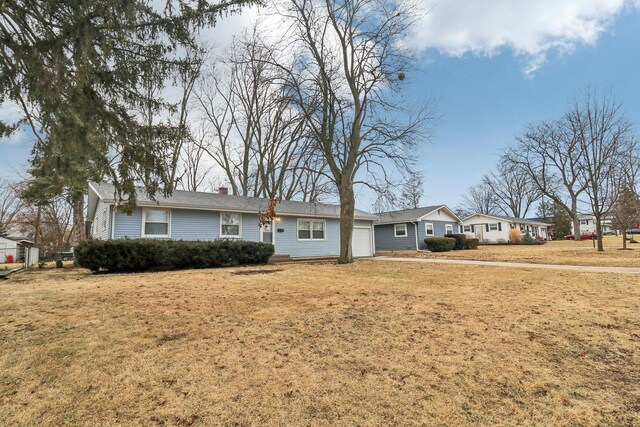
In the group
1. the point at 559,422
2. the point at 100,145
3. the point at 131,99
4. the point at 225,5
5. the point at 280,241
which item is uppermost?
the point at 225,5

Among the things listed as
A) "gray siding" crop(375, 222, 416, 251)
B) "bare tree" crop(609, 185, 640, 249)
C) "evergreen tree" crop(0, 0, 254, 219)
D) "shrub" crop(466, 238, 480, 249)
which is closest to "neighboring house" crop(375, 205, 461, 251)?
"gray siding" crop(375, 222, 416, 251)

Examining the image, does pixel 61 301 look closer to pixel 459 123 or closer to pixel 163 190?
pixel 163 190

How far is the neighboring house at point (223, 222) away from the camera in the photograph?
44.5 ft

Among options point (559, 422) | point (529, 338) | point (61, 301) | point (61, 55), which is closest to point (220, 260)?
point (61, 301)

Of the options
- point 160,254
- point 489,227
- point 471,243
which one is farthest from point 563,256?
point 489,227

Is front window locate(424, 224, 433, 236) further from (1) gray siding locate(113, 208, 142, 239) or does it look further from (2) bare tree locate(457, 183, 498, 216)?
(2) bare tree locate(457, 183, 498, 216)

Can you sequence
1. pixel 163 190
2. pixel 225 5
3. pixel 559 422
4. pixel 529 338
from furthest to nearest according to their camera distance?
pixel 163 190 → pixel 225 5 → pixel 529 338 → pixel 559 422

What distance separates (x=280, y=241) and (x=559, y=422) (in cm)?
1598

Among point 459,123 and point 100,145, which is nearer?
point 100,145

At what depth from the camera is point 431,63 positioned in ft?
47.4

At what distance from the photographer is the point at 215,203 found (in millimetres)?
15969

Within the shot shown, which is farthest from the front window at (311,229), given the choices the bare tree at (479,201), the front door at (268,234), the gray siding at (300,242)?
the bare tree at (479,201)

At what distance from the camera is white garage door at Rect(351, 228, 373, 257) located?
2062 cm

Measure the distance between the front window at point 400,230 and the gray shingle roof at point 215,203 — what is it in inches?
295
